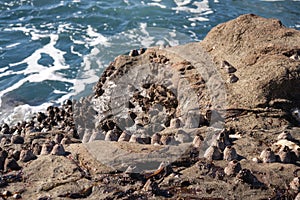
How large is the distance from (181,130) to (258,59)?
2.23m

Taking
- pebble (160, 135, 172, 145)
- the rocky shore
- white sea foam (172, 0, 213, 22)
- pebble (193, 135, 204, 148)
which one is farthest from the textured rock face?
white sea foam (172, 0, 213, 22)

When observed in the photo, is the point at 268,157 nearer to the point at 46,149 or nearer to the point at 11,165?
the point at 46,149

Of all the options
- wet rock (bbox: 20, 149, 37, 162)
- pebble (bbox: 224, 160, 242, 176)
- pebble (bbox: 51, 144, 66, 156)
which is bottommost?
wet rock (bbox: 20, 149, 37, 162)

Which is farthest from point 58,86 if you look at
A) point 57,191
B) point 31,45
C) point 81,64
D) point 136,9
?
point 57,191

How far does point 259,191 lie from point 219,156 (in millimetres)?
649

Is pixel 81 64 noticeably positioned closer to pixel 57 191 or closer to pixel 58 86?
pixel 58 86

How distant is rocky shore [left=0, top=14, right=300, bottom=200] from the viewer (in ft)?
14.1

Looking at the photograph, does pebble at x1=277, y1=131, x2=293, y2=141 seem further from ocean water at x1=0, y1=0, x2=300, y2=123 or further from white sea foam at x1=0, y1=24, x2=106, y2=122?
ocean water at x1=0, y1=0, x2=300, y2=123

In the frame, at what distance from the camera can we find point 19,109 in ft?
33.9

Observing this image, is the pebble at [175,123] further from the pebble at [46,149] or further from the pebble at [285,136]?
the pebble at [46,149]

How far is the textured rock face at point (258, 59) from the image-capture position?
618 cm

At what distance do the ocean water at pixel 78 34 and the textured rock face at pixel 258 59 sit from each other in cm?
462

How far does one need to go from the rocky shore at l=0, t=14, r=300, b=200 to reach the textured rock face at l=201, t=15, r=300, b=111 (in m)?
0.02

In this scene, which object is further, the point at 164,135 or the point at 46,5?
the point at 46,5
